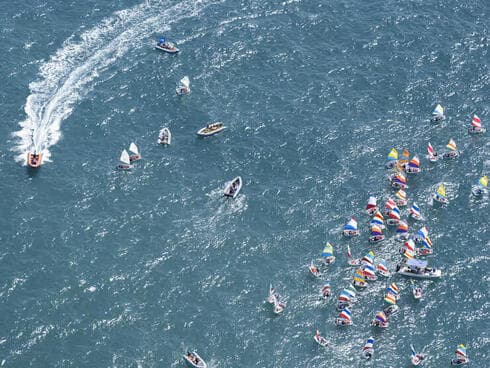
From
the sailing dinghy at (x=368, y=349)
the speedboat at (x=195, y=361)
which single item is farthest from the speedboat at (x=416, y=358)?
the speedboat at (x=195, y=361)

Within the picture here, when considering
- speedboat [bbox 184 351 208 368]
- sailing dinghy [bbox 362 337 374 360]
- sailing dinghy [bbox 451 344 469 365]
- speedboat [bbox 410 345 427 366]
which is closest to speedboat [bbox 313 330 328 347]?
sailing dinghy [bbox 362 337 374 360]

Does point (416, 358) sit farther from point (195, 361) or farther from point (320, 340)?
point (195, 361)

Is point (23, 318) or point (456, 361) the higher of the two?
point (23, 318)

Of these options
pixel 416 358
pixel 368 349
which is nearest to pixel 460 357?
pixel 416 358

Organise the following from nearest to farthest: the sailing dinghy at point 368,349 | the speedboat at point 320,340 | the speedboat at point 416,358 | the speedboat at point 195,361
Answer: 1. the speedboat at point 195,361
2. the speedboat at point 416,358
3. the sailing dinghy at point 368,349
4. the speedboat at point 320,340

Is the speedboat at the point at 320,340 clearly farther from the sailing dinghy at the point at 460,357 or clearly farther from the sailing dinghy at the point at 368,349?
the sailing dinghy at the point at 460,357

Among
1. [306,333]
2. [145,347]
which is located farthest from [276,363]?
[145,347]

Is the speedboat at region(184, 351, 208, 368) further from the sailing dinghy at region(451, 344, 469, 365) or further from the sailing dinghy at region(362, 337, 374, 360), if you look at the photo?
the sailing dinghy at region(451, 344, 469, 365)

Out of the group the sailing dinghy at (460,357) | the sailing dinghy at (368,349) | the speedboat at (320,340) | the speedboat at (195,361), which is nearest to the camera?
the speedboat at (195,361)

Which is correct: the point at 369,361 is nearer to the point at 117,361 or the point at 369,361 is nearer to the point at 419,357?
the point at 419,357
